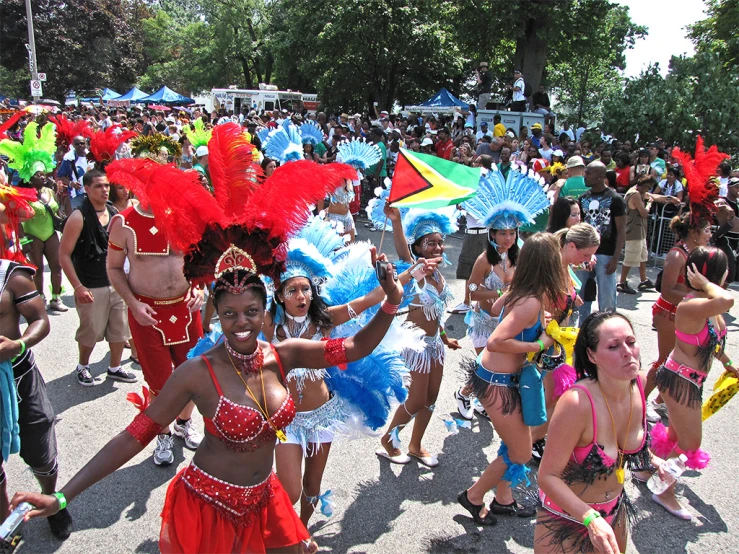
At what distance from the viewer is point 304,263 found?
3379 millimetres

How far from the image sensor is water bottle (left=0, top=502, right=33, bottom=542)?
1.95 metres

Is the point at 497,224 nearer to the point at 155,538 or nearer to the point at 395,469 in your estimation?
the point at 395,469

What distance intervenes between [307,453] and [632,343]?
183cm

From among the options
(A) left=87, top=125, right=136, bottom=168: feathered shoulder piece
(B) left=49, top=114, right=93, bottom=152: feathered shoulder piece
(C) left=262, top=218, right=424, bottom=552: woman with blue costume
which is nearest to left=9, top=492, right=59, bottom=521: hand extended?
(C) left=262, top=218, right=424, bottom=552: woman with blue costume

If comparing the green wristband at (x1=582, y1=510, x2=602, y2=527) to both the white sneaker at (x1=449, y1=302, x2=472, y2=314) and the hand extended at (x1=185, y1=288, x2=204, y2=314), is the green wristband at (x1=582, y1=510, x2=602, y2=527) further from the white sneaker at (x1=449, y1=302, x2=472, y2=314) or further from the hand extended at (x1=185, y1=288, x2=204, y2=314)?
the white sneaker at (x1=449, y1=302, x2=472, y2=314)

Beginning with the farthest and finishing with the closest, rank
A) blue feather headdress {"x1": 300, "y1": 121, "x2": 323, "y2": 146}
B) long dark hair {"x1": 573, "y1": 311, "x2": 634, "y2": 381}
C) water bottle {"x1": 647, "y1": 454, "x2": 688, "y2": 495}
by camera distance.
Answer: blue feather headdress {"x1": 300, "y1": 121, "x2": 323, "y2": 146} < water bottle {"x1": 647, "y1": 454, "x2": 688, "y2": 495} < long dark hair {"x1": 573, "y1": 311, "x2": 634, "y2": 381}

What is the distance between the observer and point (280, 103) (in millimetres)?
30391

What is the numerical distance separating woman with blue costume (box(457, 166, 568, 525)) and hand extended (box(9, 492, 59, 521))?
2.29m

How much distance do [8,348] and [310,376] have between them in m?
1.53

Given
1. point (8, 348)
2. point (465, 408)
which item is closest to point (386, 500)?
point (465, 408)

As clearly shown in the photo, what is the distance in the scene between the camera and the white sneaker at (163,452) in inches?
169

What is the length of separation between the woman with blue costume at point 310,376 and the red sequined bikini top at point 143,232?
130cm

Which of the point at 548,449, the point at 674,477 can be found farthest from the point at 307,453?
the point at 674,477

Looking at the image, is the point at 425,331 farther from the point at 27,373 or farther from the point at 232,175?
the point at 27,373
